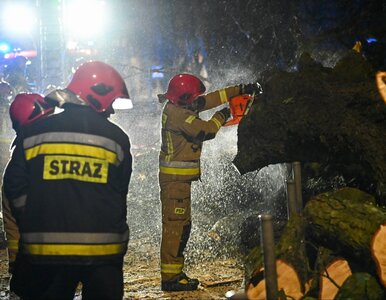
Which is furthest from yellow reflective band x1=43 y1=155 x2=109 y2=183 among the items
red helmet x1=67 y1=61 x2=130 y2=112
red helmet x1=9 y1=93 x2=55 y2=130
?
red helmet x1=9 y1=93 x2=55 y2=130

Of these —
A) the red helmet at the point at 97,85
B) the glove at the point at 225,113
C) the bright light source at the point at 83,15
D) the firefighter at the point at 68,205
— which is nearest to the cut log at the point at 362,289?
the firefighter at the point at 68,205

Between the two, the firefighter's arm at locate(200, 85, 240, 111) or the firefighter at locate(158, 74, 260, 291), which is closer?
the firefighter at locate(158, 74, 260, 291)

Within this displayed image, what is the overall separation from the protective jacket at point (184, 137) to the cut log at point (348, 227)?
1.48m

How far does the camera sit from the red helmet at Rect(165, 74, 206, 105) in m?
5.18

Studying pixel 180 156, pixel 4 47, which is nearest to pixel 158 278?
pixel 180 156

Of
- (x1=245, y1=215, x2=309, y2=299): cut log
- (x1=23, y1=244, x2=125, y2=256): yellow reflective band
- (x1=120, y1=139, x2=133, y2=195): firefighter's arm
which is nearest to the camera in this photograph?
(x1=23, y1=244, x2=125, y2=256): yellow reflective band

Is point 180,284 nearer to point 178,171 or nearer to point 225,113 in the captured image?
point 178,171

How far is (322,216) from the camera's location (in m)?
4.00

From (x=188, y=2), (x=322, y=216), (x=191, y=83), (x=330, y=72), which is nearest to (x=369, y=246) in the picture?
(x=322, y=216)

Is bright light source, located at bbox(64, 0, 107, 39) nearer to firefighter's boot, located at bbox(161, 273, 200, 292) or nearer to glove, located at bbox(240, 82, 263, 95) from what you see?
glove, located at bbox(240, 82, 263, 95)

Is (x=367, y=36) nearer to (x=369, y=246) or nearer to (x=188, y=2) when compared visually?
(x=369, y=246)

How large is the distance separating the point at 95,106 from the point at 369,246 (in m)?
2.41

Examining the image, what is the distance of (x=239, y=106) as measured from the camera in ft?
17.3

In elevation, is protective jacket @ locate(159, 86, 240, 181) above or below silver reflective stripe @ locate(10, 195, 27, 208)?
above
